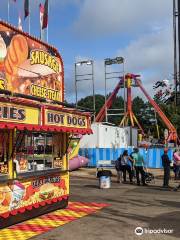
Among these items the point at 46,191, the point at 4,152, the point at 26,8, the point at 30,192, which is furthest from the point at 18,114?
the point at 26,8

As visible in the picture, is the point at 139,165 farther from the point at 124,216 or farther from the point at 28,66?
the point at 28,66

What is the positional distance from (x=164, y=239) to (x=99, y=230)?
5.10ft

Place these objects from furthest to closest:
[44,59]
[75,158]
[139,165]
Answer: [75,158]
[139,165]
[44,59]

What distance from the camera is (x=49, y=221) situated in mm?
10539

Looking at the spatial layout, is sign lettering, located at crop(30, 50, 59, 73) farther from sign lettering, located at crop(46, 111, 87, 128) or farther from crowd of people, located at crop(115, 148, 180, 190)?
crowd of people, located at crop(115, 148, 180, 190)

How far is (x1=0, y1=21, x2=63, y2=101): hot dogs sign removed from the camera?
10.4 metres

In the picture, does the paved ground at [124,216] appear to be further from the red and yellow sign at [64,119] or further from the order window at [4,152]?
the red and yellow sign at [64,119]

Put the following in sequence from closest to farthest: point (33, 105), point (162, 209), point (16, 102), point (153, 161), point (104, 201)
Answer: point (16, 102), point (33, 105), point (162, 209), point (104, 201), point (153, 161)

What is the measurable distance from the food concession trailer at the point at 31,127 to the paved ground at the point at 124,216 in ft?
4.04

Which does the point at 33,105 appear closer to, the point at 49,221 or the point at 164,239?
the point at 49,221

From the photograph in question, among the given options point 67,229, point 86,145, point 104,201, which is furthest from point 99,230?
point 86,145

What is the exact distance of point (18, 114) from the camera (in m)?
9.36

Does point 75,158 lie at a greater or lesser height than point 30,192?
greater

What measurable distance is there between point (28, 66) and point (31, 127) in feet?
7.56
